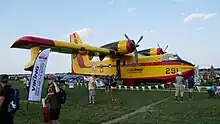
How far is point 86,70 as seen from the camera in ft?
119

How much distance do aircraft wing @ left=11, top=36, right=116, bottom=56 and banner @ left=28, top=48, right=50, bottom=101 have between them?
34.2 ft

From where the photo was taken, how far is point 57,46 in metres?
24.8

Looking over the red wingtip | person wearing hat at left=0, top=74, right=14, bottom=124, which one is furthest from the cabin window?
person wearing hat at left=0, top=74, right=14, bottom=124

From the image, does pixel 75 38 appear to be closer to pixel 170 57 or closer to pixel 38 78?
pixel 170 57

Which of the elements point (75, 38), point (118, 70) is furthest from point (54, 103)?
point (75, 38)

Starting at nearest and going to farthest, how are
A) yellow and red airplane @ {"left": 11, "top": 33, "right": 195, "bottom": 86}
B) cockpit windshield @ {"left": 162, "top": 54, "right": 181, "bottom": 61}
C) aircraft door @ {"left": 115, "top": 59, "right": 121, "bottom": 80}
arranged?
yellow and red airplane @ {"left": 11, "top": 33, "right": 195, "bottom": 86}
cockpit windshield @ {"left": 162, "top": 54, "right": 181, "bottom": 61}
aircraft door @ {"left": 115, "top": 59, "right": 121, "bottom": 80}

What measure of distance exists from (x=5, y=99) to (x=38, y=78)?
13.2 ft

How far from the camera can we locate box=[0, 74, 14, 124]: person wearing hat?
6563mm

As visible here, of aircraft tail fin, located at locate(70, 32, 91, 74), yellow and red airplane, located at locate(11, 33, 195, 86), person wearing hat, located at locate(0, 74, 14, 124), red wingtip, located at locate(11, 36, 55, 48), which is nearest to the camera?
person wearing hat, located at locate(0, 74, 14, 124)

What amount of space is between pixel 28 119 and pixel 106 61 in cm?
2182

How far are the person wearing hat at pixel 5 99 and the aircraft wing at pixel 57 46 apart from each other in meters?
14.5

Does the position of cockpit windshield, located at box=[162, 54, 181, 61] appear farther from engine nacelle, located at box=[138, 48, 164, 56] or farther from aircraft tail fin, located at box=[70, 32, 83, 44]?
aircraft tail fin, located at box=[70, 32, 83, 44]

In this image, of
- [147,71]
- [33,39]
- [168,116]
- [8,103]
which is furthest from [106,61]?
[8,103]

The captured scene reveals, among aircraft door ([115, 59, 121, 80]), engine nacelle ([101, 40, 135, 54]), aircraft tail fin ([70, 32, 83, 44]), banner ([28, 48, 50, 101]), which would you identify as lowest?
banner ([28, 48, 50, 101])
